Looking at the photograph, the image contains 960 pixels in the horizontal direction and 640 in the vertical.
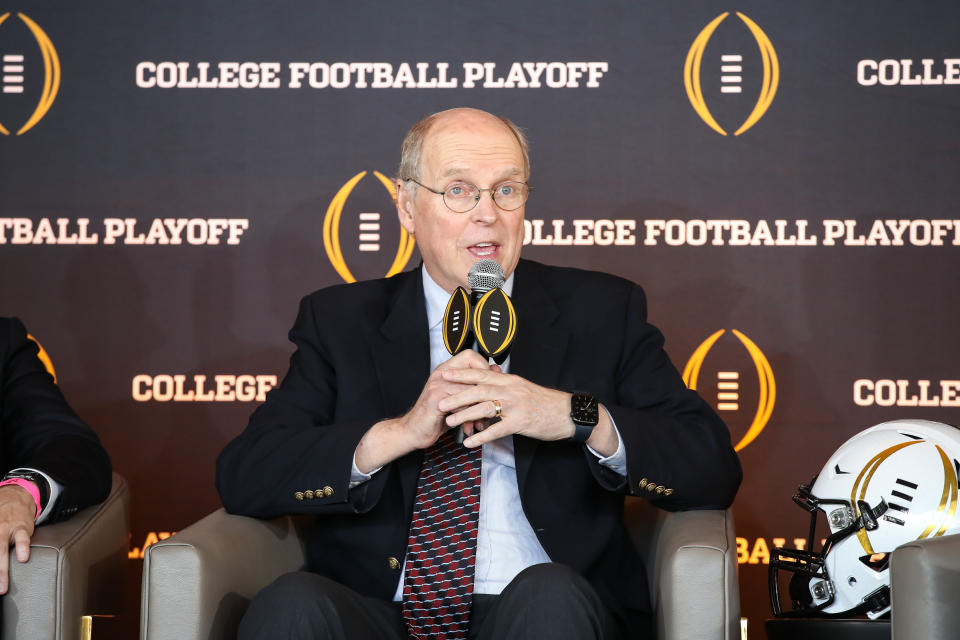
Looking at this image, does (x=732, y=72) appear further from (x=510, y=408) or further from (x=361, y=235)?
(x=510, y=408)

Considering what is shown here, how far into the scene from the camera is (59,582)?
2199mm

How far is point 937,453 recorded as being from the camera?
7.61ft

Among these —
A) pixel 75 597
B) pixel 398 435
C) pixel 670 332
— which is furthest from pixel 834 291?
pixel 75 597

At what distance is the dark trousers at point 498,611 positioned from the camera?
1.97 meters

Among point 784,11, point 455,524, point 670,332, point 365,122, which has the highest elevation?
point 784,11

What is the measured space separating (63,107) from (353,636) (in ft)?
7.94

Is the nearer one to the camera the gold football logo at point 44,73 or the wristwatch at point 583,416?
the wristwatch at point 583,416

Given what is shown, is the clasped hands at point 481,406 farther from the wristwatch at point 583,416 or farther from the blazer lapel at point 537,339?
the blazer lapel at point 537,339

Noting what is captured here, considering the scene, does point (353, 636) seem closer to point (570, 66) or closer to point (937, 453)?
point (937, 453)

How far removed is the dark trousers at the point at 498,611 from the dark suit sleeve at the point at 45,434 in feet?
2.04

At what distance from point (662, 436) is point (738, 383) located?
140cm

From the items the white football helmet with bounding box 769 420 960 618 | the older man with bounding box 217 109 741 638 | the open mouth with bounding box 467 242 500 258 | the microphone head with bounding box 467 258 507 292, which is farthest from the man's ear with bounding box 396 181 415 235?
the white football helmet with bounding box 769 420 960 618

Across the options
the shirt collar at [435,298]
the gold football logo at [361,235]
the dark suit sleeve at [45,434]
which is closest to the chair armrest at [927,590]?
the shirt collar at [435,298]

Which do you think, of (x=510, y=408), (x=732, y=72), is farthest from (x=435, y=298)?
(x=732, y=72)
